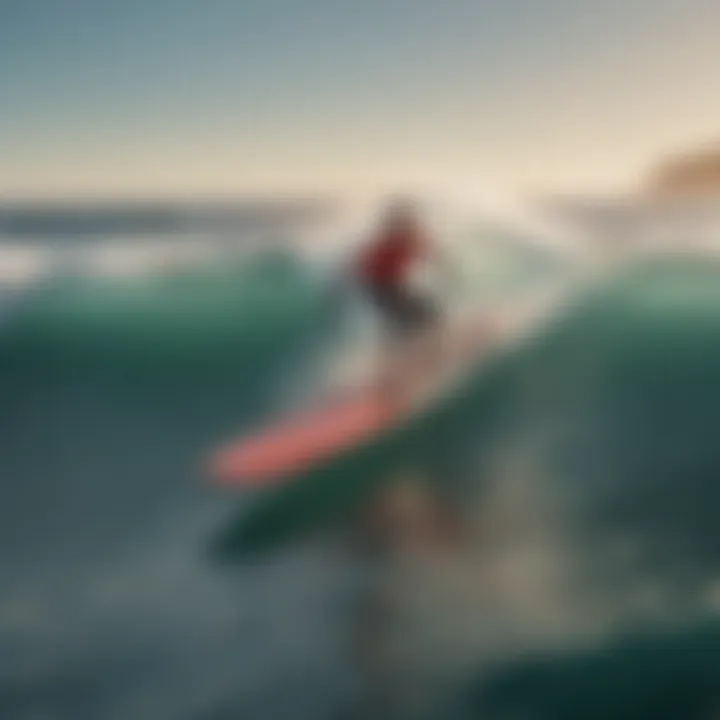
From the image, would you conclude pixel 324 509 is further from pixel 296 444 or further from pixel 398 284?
pixel 398 284

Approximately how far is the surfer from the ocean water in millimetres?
42

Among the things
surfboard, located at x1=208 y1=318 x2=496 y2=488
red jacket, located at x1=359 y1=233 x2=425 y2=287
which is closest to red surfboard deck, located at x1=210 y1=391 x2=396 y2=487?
surfboard, located at x1=208 y1=318 x2=496 y2=488

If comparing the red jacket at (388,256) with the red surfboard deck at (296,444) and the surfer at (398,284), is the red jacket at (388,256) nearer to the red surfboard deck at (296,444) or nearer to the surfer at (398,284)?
the surfer at (398,284)

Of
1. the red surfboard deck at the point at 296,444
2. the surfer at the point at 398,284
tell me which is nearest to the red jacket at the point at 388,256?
the surfer at the point at 398,284

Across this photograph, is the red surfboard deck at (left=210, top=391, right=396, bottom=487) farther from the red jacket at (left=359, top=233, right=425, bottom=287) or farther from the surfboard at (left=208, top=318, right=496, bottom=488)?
the red jacket at (left=359, top=233, right=425, bottom=287)

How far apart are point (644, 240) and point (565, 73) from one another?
207 millimetres

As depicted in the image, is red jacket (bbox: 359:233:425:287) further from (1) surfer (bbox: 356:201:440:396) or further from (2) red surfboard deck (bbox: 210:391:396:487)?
(2) red surfboard deck (bbox: 210:391:396:487)

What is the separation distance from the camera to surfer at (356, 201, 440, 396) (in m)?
1.06

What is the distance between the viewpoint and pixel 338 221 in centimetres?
108

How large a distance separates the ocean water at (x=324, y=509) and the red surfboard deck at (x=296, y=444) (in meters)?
0.02

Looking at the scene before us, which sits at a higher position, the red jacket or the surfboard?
the red jacket

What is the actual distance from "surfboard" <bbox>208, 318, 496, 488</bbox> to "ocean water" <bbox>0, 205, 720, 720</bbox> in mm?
21

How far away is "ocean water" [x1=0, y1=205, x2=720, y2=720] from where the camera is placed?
1.01 m

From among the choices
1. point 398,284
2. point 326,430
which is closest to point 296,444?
point 326,430
